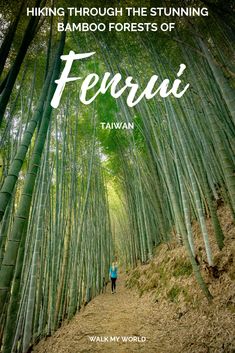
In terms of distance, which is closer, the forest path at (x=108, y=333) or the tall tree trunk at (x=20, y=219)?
the tall tree trunk at (x=20, y=219)

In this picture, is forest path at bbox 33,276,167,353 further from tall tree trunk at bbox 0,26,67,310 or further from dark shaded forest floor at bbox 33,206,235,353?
tall tree trunk at bbox 0,26,67,310

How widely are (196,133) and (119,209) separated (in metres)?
9.60

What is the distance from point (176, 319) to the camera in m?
2.68

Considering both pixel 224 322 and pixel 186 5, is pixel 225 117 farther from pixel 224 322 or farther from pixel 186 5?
pixel 224 322

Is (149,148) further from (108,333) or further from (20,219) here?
(20,219)

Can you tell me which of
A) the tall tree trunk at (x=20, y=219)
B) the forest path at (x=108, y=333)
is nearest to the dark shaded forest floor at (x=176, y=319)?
the forest path at (x=108, y=333)

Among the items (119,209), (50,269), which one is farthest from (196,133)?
(119,209)

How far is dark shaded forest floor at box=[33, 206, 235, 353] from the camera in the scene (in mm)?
2016

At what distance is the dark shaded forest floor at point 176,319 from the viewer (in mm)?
2016

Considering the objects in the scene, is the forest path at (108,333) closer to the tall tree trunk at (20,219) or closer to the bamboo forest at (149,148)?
the bamboo forest at (149,148)

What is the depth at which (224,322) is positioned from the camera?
196 centimetres

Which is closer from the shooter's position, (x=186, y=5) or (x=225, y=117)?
(x=186, y=5)

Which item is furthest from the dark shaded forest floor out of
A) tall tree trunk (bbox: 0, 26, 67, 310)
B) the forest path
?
tall tree trunk (bbox: 0, 26, 67, 310)

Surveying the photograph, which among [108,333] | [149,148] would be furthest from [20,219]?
[149,148]
